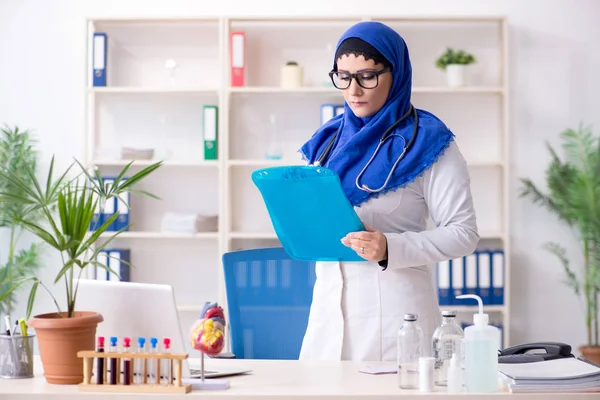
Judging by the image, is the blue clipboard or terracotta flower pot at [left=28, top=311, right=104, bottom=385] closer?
terracotta flower pot at [left=28, top=311, right=104, bottom=385]

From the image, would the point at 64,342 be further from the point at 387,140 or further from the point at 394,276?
the point at 387,140

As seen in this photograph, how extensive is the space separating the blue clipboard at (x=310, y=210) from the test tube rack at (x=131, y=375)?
45 cm

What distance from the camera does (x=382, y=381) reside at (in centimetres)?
174

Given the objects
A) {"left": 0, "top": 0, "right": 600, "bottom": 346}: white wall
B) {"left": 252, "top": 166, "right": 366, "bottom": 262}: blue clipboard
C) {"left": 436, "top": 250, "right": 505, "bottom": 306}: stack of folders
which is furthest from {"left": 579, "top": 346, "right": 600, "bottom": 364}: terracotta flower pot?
{"left": 252, "top": 166, "right": 366, "bottom": 262}: blue clipboard

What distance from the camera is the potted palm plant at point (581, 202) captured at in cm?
428

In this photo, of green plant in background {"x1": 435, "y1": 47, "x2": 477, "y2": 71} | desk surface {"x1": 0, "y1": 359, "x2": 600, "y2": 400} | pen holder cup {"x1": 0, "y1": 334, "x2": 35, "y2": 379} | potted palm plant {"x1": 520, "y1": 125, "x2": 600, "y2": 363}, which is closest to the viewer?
desk surface {"x1": 0, "y1": 359, "x2": 600, "y2": 400}

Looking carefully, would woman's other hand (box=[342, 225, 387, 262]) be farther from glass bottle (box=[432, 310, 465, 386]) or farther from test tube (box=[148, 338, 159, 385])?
test tube (box=[148, 338, 159, 385])

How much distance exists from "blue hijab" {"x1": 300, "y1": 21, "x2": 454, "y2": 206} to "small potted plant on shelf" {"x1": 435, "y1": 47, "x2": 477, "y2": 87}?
231 centimetres

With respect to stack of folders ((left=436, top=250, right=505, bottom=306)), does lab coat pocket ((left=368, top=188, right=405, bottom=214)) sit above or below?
above

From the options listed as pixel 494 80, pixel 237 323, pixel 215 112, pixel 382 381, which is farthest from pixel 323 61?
pixel 382 381

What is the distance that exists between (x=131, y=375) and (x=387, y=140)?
891mm

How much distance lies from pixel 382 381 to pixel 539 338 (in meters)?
3.09

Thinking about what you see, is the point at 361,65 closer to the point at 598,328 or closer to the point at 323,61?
the point at 323,61

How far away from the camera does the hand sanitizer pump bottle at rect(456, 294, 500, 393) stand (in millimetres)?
1597
